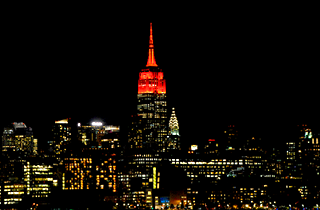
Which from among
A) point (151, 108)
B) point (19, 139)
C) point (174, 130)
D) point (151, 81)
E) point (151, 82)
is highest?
point (151, 81)

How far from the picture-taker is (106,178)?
107 metres

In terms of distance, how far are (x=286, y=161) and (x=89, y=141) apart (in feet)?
80.0

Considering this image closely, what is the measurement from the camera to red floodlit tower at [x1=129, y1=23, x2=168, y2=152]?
123 m

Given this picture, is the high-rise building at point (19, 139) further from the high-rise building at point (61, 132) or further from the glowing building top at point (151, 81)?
the glowing building top at point (151, 81)

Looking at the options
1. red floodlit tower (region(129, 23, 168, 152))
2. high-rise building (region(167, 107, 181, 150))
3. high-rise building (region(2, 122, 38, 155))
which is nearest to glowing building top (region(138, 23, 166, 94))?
red floodlit tower (region(129, 23, 168, 152))

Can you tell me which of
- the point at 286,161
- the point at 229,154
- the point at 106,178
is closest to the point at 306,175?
the point at 286,161

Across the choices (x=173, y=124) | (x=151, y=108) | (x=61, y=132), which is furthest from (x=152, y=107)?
(x=61, y=132)

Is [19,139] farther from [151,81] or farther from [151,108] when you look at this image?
[151,81]

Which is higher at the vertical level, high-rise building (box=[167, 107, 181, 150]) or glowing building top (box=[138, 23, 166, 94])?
glowing building top (box=[138, 23, 166, 94])

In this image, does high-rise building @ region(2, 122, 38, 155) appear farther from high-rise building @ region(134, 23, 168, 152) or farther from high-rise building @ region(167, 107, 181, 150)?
high-rise building @ region(167, 107, 181, 150)

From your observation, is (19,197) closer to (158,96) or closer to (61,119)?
(61,119)

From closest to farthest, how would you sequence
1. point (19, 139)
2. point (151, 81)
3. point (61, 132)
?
point (61, 132), point (19, 139), point (151, 81)

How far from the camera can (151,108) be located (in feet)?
419

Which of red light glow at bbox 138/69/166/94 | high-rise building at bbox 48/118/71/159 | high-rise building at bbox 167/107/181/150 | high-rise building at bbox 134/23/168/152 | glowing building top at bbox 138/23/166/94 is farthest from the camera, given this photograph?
red light glow at bbox 138/69/166/94
